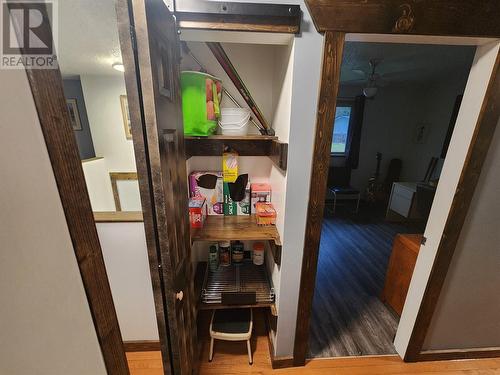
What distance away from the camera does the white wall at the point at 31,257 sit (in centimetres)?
33

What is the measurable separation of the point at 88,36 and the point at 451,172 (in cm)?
198

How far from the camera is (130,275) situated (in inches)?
52.7

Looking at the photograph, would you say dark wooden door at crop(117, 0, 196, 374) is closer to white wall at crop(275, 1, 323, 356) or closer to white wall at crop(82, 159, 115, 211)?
white wall at crop(275, 1, 323, 356)

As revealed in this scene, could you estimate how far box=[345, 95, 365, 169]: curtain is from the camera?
3973 mm

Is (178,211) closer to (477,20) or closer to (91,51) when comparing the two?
(91,51)

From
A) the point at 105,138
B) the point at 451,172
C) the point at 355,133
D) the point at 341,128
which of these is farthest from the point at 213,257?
the point at 341,128

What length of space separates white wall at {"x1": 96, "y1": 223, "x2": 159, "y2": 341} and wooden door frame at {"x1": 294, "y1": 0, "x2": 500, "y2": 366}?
1009 millimetres

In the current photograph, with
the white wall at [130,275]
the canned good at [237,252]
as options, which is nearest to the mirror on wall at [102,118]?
the white wall at [130,275]

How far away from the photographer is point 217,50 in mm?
1136

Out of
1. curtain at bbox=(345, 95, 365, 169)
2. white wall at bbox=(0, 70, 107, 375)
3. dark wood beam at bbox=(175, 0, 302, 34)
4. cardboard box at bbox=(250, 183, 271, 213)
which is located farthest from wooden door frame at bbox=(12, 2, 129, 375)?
curtain at bbox=(345, 95, 365, 169)

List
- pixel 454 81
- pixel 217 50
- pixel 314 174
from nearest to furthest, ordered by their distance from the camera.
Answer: pixel 314 174, pixel 217 50, pixel 454 81

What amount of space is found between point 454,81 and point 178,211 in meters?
4.58

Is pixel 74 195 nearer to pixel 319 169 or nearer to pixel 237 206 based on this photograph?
pixel 319 169

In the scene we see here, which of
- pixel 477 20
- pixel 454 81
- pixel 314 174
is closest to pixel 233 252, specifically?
pixel 314 174
